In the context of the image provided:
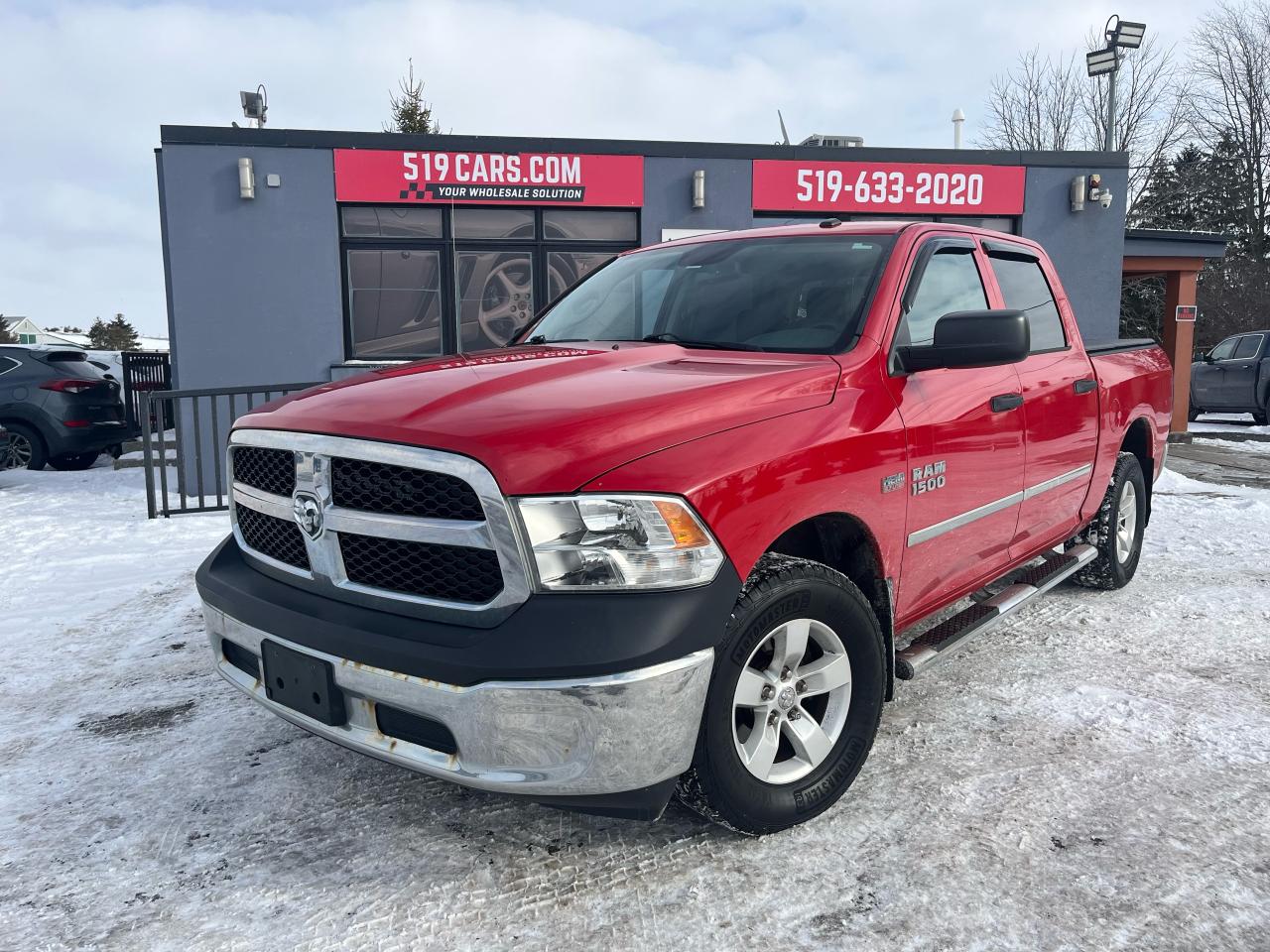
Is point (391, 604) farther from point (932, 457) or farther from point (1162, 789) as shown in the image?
point (1162, 789)

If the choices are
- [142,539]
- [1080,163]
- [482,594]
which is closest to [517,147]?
[142,539]

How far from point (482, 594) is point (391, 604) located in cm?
27

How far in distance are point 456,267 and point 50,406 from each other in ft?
17.8

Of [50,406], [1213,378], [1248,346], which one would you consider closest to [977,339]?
[50,406]

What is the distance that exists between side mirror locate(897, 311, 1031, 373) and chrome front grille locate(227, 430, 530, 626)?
5.07 ft

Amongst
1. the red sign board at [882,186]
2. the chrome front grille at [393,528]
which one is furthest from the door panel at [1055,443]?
the red sign board at [882,186]

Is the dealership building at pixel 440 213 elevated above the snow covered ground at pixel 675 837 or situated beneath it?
elevated above

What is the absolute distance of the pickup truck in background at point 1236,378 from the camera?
643 inches

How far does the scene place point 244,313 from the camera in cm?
988

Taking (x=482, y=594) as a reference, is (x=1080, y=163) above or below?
above

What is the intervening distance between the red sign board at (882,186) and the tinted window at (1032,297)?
700 centimetres

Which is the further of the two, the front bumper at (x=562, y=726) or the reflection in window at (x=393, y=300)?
the reflection in window at (x=393, y=300)

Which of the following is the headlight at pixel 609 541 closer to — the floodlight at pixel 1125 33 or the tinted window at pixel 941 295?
the tinted window at pixel 941 295

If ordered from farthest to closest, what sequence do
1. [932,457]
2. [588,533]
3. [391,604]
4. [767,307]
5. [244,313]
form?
[244,313] < [767,307] < [932,457] < [391,604] < [588,533]
